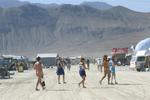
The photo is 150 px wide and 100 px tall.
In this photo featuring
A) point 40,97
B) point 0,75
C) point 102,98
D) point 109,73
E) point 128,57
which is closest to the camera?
point 102,98

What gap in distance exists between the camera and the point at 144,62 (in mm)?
61375

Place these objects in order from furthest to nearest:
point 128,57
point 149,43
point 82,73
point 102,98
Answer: point 128,57
point 149,43
point 82,73
point 102,98

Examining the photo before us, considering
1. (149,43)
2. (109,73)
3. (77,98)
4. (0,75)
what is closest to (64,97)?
(77,98)

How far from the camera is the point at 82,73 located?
98.8 ft

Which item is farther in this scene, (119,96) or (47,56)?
(47,56)

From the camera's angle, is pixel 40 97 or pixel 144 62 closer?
pixel 40 97

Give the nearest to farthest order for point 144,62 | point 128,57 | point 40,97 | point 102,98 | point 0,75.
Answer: point 102,98
point 40,97
point 0,75
point 144,62
point 128,57

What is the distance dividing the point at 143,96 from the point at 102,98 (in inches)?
63.2

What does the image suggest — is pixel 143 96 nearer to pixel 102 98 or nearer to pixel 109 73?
pixel 102 98

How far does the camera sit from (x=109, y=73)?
32469 millimetres

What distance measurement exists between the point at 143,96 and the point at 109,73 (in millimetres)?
9620

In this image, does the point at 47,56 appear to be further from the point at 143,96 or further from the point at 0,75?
the point at 143,96

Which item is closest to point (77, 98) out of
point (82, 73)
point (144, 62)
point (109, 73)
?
point (82, 73)

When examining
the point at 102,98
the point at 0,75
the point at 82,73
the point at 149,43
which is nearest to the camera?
the point at 102,98
